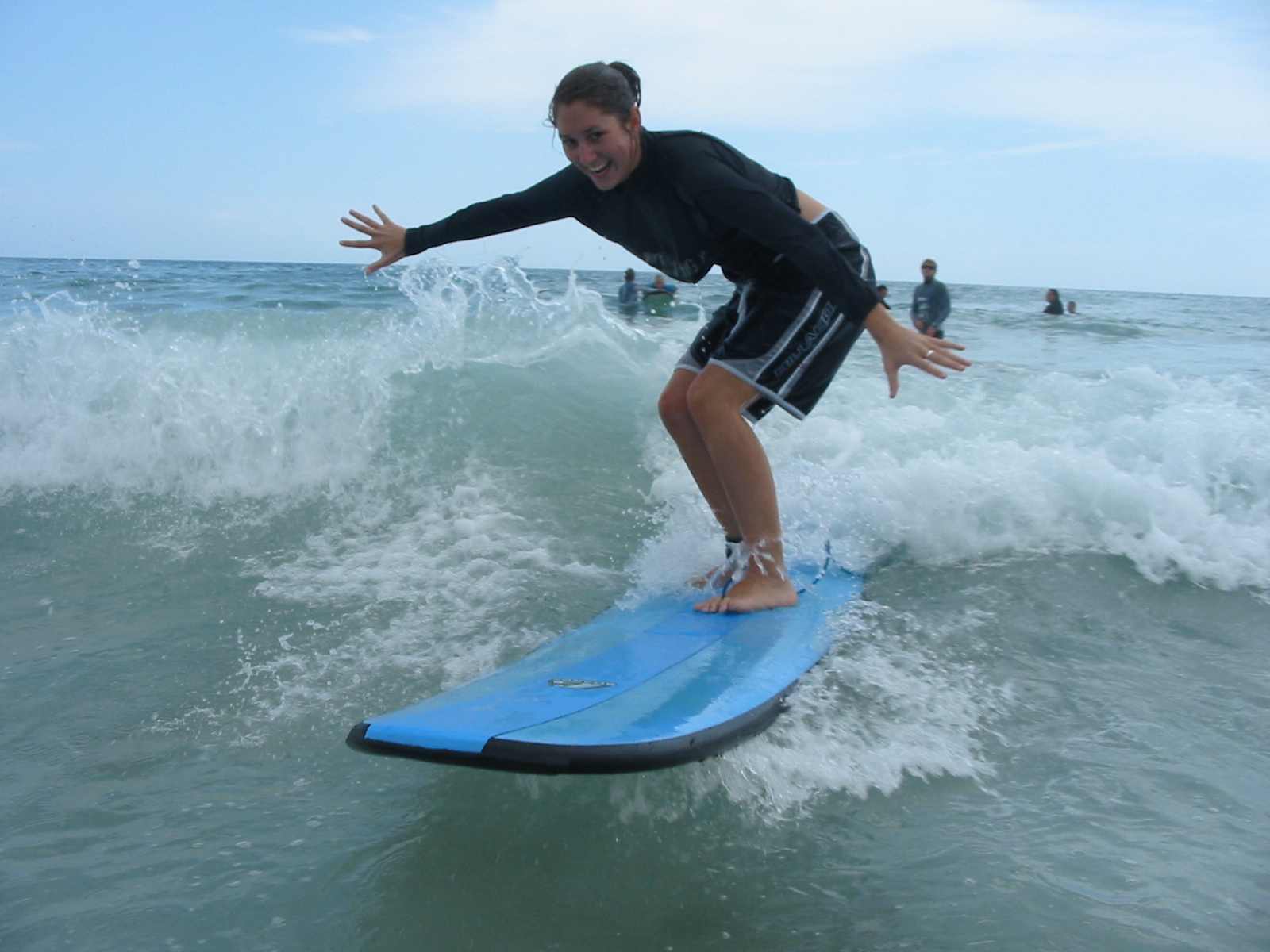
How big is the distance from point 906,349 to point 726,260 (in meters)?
0.72

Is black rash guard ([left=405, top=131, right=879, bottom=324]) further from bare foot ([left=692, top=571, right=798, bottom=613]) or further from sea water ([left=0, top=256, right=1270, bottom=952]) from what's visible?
sea water ([left=0, top=256, right=1270, bottom=952])

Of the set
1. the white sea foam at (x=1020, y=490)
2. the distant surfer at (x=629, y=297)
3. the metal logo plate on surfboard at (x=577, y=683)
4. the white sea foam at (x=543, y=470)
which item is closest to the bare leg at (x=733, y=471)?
the white sea foam at (x=543, y=470)

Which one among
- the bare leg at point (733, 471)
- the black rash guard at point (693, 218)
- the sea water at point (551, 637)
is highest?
the black rash guard at point (693, 218)

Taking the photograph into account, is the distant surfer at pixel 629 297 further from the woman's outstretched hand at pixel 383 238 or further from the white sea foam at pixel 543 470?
the woman's outstretched hand at pixel 383 238

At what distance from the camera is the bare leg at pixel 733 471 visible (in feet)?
8.88

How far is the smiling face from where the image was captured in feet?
7.79

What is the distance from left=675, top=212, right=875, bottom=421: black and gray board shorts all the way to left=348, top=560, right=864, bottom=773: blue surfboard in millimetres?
673

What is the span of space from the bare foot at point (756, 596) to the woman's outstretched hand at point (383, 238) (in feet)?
4.91

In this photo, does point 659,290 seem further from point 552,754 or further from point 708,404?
point 552,754

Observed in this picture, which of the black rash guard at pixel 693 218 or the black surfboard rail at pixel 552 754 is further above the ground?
the black rash guard at pixel 693 218

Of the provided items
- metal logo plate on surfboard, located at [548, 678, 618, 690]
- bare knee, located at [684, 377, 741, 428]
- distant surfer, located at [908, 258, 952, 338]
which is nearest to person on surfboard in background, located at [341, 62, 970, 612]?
bare knee, located at [684, 377, 741, 428]

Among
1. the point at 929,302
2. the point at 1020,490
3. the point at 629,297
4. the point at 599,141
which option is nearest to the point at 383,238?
the point at 599,141

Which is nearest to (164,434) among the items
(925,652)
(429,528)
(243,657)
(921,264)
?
(429,528)

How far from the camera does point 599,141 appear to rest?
2.40m
